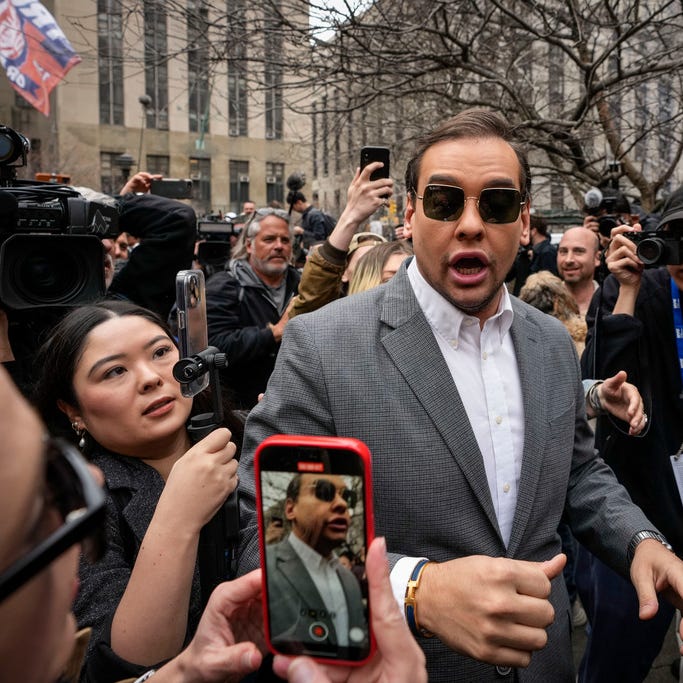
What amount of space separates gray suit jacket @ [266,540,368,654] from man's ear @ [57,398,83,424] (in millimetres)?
1041

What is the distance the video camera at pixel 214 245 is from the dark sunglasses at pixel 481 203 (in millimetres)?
3503

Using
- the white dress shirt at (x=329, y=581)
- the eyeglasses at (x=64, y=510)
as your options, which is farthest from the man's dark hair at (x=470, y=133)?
the eyeglasses at (x=64, y=510)

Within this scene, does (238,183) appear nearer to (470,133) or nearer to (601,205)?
(601,205)

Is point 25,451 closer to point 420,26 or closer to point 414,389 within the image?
point 414,389

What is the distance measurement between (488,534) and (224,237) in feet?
14.7

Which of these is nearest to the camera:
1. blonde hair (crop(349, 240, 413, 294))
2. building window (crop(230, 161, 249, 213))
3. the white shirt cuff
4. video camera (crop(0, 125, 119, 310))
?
the white shirt cuff

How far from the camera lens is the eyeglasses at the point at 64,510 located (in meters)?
0.62

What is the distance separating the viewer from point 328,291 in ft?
10.5

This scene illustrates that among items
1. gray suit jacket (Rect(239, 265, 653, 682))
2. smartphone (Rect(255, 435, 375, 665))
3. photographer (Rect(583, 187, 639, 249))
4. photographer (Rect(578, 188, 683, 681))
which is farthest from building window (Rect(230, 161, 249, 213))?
smartphone (Rect(255, 435, 375, 665))

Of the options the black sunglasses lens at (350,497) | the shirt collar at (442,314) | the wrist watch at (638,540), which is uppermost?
the shirt collar at (442,314)

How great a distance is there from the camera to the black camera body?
251 cm

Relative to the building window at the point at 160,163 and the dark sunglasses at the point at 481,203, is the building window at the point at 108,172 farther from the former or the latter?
the dark sunglasses at the point at 481,203

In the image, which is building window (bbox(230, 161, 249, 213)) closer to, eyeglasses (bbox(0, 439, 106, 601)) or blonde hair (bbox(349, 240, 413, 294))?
blonde hair (bbox(349, 240, 413, 294))

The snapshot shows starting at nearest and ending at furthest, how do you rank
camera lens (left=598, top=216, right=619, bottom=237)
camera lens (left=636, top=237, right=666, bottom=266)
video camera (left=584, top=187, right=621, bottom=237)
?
1. camera lens (left=636, top=237, right=666, bottom=266)
2. camera lens (left=598, top=216, right=619, bottom=237)
3. video camera (left=584, top=187, right=621, bottom=237)
